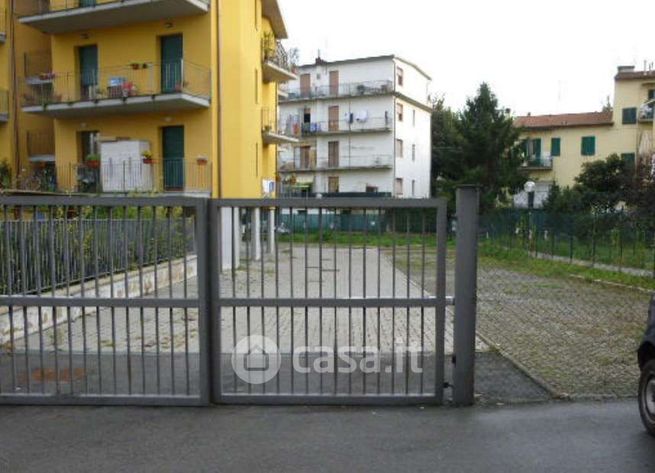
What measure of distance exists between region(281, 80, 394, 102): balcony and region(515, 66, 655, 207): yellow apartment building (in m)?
12.6

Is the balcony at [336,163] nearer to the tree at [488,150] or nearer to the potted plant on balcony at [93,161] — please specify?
the tree at [488,150]

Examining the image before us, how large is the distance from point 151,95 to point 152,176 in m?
3.06

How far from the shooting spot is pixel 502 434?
171 inches

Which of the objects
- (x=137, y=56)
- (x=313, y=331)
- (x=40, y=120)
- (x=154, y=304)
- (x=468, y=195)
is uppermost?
(x=137, y=56)

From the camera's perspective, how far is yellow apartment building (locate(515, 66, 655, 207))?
47278 millimetres

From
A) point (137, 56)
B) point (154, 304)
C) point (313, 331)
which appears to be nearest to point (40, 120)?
point (137, 56)

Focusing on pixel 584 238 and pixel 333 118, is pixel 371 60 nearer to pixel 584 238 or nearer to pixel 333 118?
pixel 333 118

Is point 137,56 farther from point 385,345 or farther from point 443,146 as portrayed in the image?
point 443,146

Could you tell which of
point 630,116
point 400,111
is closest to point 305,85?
Answer: point 400,111

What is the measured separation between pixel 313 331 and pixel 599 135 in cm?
4946

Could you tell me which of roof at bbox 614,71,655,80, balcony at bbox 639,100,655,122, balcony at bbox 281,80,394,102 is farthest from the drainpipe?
balcony at bbox 639,100,655,122

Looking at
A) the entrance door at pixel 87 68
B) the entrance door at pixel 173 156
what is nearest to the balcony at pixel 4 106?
the entrance door at pixel 87 68

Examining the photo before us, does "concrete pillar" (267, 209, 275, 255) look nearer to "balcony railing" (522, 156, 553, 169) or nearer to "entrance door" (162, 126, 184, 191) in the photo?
"entrance door" (162, 126, 184, 191)

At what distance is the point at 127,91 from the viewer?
21.7 meters
